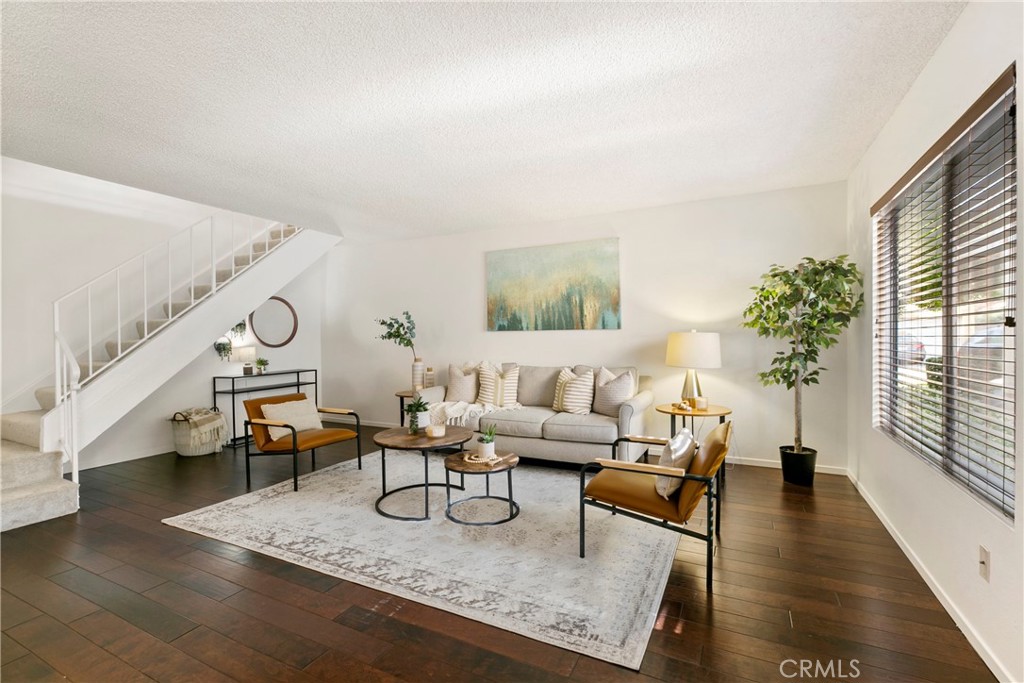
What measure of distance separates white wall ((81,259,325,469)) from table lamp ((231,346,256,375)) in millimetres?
72

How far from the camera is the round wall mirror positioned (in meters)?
6.37

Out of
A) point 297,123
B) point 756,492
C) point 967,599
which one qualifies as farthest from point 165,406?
point 967,599

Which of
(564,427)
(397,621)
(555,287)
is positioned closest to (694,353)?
(564,427)

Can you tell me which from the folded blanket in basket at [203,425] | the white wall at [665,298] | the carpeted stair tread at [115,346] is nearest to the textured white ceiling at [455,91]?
the white wall at [665,298]

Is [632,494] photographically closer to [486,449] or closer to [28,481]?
[486,449]

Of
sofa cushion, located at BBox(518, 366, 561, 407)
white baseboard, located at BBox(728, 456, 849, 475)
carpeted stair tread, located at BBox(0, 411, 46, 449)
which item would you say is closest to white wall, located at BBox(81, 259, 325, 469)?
carpeted stair tread, located at BBox(0, 411, 46, 449)

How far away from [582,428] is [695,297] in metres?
1.87

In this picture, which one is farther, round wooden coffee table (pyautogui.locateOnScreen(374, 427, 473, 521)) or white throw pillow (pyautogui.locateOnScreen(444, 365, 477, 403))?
white throw pillow (pyautogui.locateOnScreen(444, 365, 477, 403))

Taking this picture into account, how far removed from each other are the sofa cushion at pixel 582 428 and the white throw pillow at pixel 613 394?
0.10m

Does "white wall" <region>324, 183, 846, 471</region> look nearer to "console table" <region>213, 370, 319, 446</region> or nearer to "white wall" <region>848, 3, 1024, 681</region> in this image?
"white wall" <region>848, 3, 1024, 681</region>

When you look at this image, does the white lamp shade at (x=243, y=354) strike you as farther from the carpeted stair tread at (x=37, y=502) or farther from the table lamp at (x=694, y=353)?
the table lamp at (x=694, y=353)

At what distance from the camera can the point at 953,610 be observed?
212 cm

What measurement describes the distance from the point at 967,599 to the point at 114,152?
18.8 feet

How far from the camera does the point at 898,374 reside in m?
3.10
